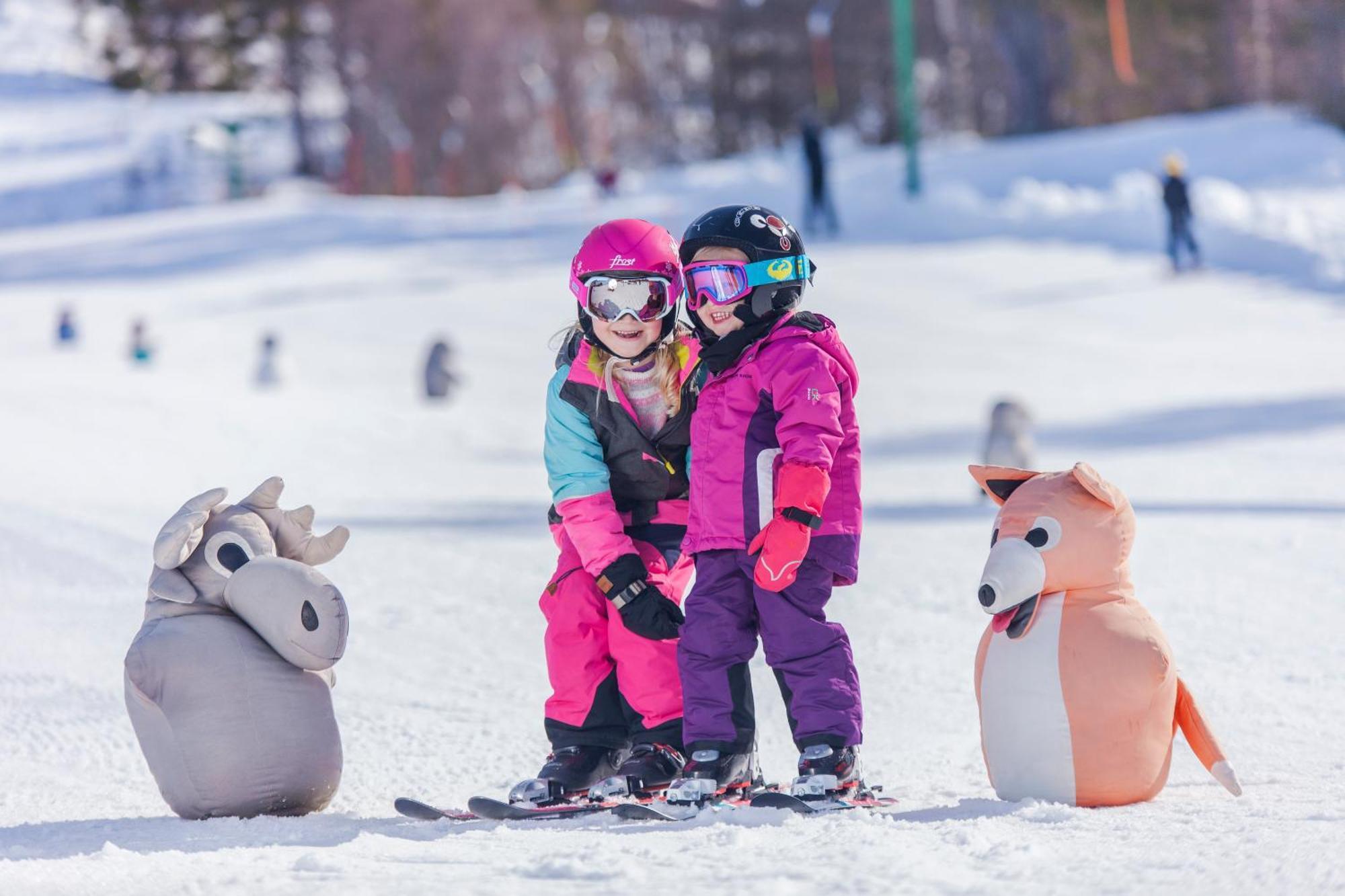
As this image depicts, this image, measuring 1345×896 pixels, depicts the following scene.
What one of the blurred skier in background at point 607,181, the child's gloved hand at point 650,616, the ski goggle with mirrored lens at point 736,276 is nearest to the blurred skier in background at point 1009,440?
the ski goggle with mirrored lens at point 736,276

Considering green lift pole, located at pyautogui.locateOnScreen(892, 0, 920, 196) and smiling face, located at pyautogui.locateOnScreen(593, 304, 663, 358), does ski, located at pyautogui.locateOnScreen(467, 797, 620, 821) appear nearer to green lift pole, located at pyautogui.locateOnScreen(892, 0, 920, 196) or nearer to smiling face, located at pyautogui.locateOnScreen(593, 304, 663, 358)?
smiling face, located at pyautogui.locateOnScreen(593, 304, 663, 358)

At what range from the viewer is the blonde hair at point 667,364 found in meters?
4.65

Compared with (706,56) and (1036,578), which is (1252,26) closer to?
(706,56)

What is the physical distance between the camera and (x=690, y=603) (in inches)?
175

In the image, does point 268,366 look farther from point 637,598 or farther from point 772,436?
point 772,436

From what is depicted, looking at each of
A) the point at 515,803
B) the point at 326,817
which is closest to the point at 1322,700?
the point at 515,803

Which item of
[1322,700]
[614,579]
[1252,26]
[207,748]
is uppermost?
[1252,26]

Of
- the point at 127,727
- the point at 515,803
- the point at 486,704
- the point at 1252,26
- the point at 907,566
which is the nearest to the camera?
the point at 515,803

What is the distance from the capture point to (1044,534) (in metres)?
4.26

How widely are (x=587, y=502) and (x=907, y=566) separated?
4.20m

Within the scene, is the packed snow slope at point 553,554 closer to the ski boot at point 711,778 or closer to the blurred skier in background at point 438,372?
the ski boot at point 711,778

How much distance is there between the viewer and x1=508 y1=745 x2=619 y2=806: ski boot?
4473mm

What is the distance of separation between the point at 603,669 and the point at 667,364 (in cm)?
Result: 83

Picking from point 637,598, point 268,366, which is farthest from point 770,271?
point 268,366
